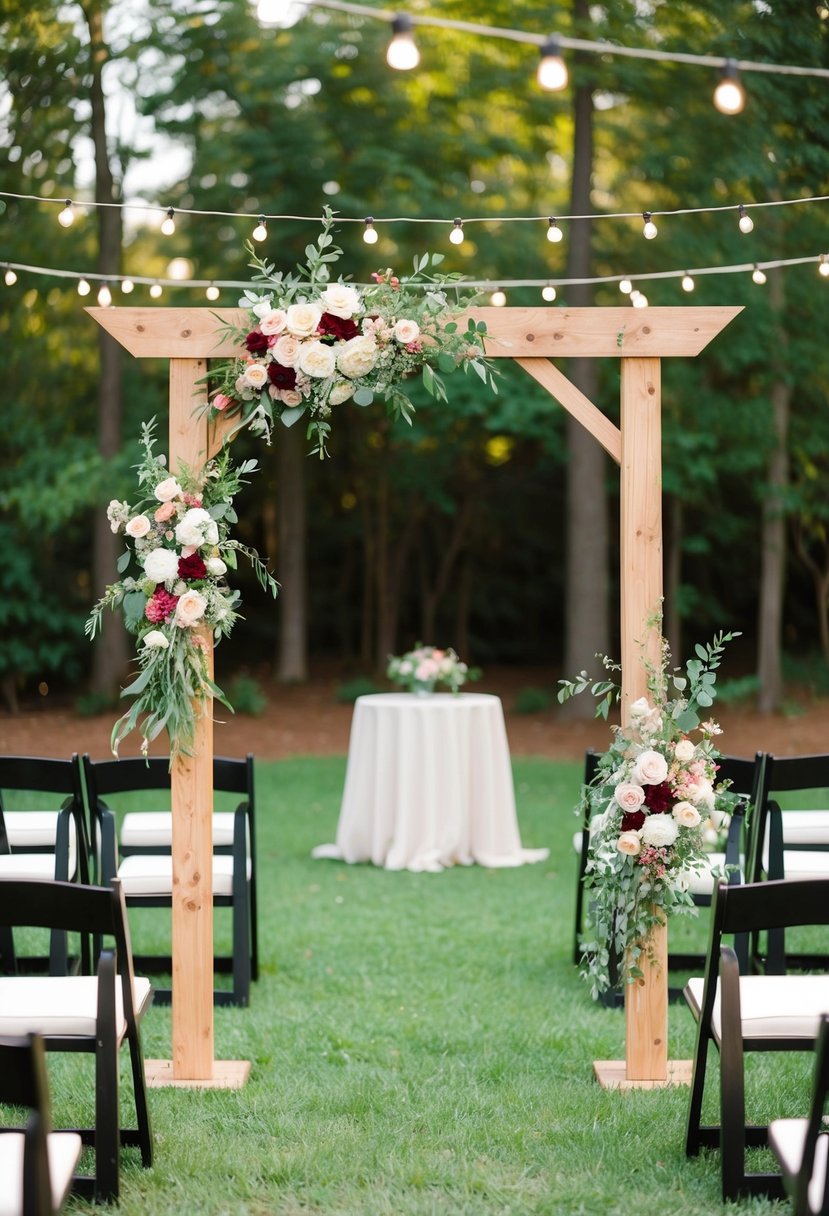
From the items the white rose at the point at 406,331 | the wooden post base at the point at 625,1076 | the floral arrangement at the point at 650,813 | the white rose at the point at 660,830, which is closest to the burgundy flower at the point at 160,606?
the white rose at the point at 406,331

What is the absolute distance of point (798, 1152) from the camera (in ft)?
8.41

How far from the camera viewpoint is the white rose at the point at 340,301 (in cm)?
413

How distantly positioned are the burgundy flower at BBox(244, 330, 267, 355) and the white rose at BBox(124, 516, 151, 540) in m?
0.66

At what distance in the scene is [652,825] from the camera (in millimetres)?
4035

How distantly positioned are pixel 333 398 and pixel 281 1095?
2.26 meters

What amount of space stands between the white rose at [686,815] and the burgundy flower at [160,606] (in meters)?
1.74

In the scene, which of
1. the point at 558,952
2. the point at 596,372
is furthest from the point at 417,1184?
the point at 596,372

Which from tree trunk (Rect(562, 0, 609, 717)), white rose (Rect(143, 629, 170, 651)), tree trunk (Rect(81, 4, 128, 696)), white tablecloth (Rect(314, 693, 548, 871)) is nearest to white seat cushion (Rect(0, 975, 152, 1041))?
white rose (Rect(143, 629, 170, 651))

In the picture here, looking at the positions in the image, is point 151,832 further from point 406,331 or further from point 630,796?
point 406,331

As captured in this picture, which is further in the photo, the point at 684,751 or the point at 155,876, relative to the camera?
the point at 155,876

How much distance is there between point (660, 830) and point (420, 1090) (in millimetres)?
1147

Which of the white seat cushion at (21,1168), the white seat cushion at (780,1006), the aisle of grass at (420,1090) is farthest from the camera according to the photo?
the aisle of grass at (420,1090)

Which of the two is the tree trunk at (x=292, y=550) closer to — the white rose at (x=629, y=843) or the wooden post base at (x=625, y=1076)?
the wooden post base at (x=625, y=1076)

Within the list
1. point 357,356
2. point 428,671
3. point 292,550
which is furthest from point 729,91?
point 292,550
